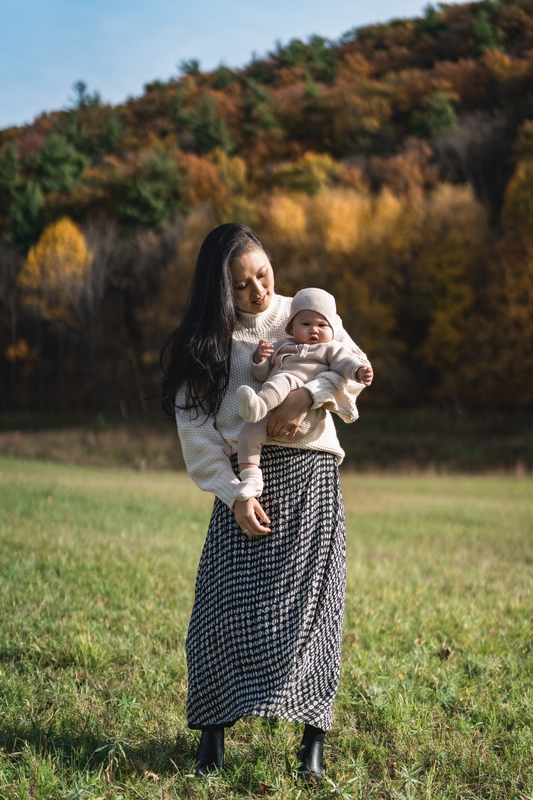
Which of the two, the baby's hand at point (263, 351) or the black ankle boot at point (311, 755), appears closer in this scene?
the black ankle boot at point (311, 755)

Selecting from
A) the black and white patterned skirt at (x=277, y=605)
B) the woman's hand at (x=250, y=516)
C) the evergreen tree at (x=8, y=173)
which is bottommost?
the black and white patterned skirt at (x=277, y=605)

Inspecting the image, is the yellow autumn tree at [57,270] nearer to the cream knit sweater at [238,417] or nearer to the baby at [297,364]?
the cream knit sweater at [238,417]

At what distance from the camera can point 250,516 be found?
2.85m

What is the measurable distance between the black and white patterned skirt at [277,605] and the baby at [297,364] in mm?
136

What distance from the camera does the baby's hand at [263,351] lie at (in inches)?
118

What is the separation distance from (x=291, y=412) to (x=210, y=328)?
0.49 meters

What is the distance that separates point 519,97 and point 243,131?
19.6 metres

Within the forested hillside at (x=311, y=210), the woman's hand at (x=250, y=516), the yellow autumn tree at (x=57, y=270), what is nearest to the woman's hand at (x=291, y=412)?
the woman's hand at (x=250, y=516)

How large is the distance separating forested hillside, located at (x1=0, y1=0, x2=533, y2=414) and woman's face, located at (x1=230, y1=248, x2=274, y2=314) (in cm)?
2985

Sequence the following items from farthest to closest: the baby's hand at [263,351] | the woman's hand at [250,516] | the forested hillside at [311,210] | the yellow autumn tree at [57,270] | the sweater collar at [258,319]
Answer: the yellow autumn tree at [57,270] → the forested hillside at [311,210] → the sweater collar at [258,319] → the baby's hand at [263,351] → the woman's hand at [250,516]

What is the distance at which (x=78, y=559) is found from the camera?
20.1ft

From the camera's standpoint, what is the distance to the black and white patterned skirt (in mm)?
2795

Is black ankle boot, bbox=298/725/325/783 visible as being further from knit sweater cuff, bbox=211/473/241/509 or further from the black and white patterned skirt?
knit sweater cuff, bbox=211/473/241/509

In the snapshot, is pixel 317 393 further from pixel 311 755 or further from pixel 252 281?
pixel 311 755
